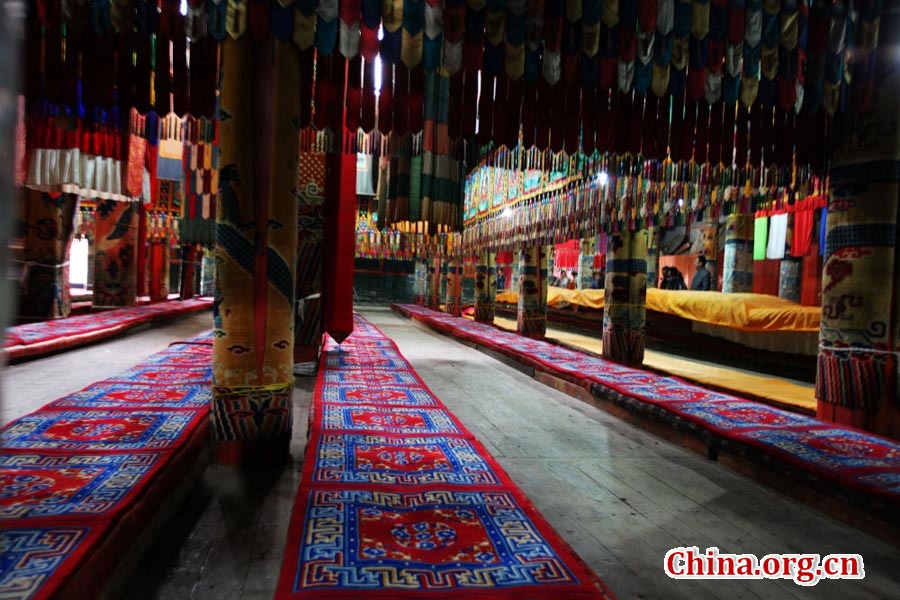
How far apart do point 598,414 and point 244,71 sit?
128 inches

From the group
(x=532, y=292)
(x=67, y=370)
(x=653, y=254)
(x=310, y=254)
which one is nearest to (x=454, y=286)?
(x=653, y=254)

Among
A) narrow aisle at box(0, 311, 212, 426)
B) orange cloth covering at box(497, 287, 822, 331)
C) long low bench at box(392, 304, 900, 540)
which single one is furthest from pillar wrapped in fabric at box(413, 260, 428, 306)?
long low bench at box(392, 304, 900, 540)

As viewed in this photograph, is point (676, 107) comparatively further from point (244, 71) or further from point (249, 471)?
point (249, 471)

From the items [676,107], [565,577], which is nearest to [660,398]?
[676,107]

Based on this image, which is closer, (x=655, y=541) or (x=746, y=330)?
(x=655, y=541)

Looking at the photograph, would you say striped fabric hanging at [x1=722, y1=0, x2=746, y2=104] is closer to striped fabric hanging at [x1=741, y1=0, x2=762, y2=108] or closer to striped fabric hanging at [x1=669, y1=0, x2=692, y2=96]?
striped fabric hanging at [x1=741, y1=0, x2=762, y2=108]

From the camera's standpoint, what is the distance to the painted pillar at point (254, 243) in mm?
2391

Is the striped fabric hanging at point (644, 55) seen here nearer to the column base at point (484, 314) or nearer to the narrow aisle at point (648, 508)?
the narrow aisle at point (648, 508)

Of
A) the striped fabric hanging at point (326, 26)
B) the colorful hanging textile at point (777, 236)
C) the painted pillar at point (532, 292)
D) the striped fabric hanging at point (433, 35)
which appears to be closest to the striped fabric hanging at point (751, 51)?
the striped fabric hanging at point (433, 35)

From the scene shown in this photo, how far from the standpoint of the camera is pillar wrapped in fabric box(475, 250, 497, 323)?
493 inches

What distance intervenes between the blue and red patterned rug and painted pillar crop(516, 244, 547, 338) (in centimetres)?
481

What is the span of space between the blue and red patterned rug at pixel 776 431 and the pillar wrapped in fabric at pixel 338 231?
2.25 metres

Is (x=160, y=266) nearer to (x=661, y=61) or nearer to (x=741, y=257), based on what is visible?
(x=741, y=257)

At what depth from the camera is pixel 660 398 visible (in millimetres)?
3672
